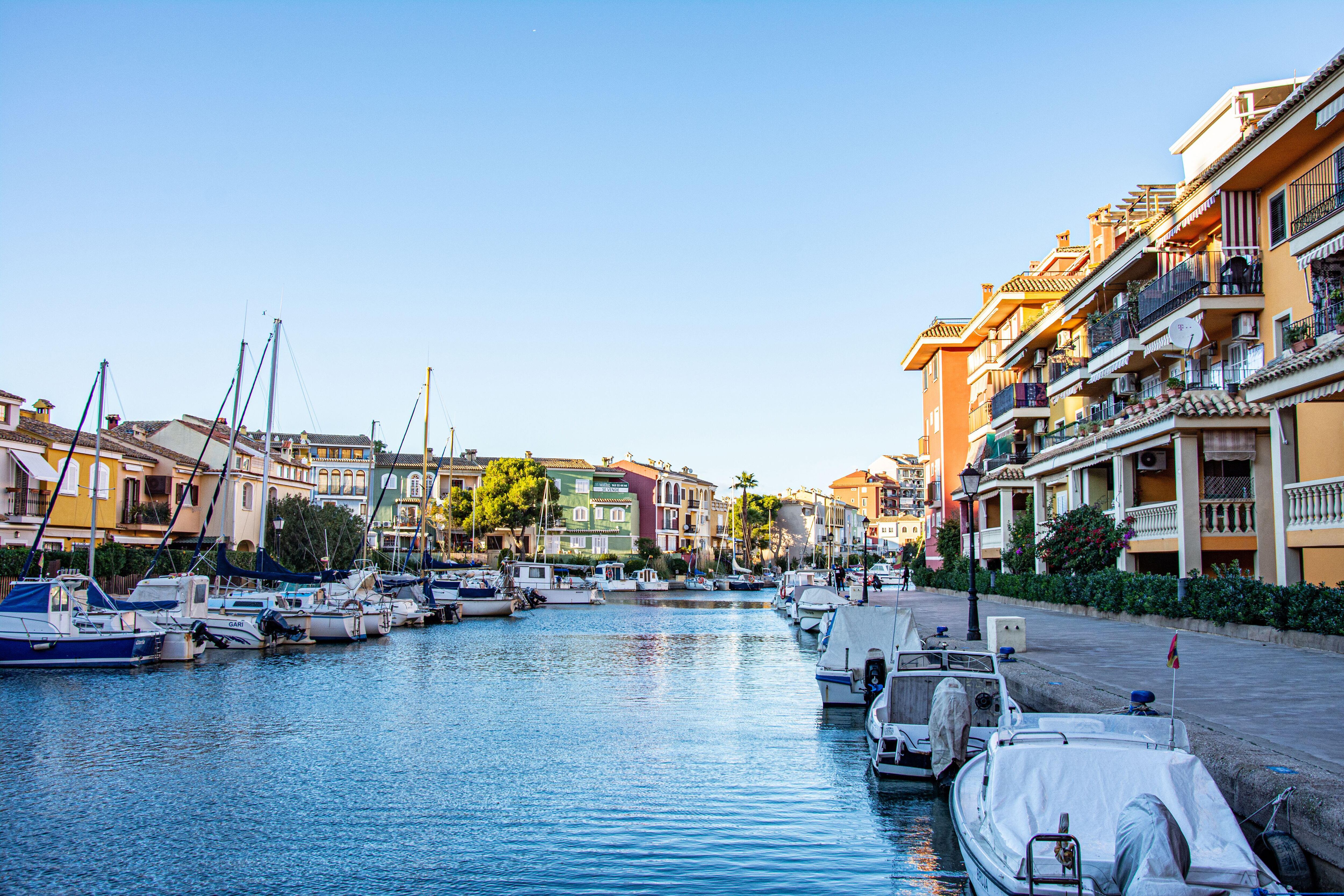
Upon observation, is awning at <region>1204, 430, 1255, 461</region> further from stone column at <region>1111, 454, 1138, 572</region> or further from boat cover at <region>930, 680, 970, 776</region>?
boat cover at <region>930, 680, 970, 776</region>

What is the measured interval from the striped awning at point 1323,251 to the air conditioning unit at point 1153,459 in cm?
784

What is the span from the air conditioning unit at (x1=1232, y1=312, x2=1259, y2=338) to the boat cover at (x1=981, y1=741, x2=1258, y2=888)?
2184 cm

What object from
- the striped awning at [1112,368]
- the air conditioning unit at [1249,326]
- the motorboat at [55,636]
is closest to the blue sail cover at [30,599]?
the motorboat at [55,636]

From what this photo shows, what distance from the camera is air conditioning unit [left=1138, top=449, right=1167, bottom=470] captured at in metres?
29.3

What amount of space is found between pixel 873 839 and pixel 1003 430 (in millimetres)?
38885

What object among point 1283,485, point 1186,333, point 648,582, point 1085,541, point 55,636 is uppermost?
point 1186,333

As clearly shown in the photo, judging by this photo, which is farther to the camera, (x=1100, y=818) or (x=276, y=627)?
(x=276, y=627)

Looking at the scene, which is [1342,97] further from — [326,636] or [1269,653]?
[326,636]

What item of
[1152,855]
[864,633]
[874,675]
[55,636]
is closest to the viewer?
[1152,855]

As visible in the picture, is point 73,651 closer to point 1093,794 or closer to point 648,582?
point 1093,794

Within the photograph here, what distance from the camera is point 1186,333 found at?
86.6 feet

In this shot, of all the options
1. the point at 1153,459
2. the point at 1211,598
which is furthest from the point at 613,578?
the point at 1211,598

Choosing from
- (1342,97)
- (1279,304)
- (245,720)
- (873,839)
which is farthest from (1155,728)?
(1279,304)

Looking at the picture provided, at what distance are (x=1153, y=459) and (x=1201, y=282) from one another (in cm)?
546
